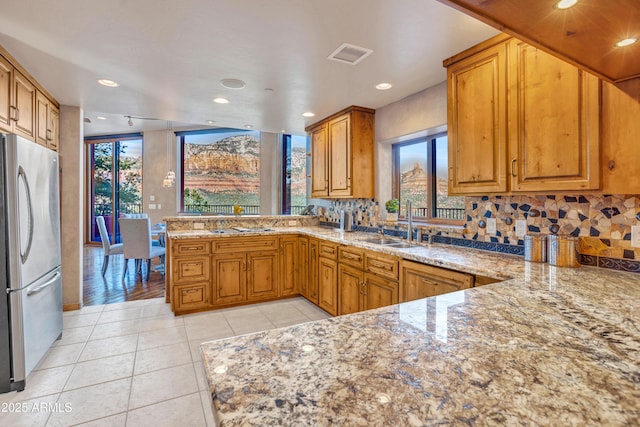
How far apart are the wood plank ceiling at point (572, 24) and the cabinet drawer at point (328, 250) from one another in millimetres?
2387

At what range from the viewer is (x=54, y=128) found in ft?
11.3

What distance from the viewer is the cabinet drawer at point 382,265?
8.24 ft

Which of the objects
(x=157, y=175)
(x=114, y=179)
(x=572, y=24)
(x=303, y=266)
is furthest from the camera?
(x=114, y=179)

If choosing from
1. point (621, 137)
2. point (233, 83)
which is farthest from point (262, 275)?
point (621, 137)

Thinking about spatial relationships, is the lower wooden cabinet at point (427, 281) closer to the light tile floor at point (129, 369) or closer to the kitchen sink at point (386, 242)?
the kitchen sink at point (386, 242)

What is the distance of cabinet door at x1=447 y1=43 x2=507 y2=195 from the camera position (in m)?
2.00

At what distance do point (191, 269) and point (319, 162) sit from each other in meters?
2.11

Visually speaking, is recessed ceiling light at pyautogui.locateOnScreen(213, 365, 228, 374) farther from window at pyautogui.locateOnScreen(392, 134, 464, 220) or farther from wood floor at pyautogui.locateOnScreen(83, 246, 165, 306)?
wood floor at pyautogui.locateOnScreen(83, 246, 165, 306)

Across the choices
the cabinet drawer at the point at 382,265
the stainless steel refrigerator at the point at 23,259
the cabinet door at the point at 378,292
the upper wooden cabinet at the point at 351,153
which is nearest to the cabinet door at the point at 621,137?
the cabinet drawer at the point at 382,265

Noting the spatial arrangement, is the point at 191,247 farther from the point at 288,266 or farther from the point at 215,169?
the point at 215,169

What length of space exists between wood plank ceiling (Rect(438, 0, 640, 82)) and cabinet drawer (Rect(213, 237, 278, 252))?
314 cm

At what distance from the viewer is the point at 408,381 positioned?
0.66m

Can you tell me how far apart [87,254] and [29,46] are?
6.08m

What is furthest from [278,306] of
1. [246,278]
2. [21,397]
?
[21,397]
